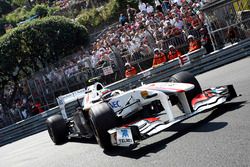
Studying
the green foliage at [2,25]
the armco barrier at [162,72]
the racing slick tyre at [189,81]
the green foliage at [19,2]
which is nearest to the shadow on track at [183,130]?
the racing slick tyre at [189,81]

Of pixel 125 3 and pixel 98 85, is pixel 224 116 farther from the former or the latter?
pixel 125 3

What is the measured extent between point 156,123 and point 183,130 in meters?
0.62

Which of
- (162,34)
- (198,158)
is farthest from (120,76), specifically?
(198,158)

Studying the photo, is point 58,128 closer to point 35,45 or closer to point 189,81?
point 189,81

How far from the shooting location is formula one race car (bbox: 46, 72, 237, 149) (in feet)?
24.7

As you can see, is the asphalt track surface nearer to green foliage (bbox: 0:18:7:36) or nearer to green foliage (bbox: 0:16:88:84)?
green foliage (bbox: 0:16:88:84)

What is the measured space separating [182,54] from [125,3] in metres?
11.1

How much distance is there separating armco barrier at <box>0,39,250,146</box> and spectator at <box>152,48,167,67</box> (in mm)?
360

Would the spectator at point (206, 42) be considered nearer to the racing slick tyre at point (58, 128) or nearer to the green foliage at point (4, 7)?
the racing slick tyre at point (58, 128)

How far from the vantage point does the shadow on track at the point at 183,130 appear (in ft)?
23.8

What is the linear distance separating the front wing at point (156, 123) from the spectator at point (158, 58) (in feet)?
33.0

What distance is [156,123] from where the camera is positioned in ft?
25.0

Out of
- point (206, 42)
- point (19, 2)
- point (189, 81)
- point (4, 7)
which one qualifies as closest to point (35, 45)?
point (206, 42)

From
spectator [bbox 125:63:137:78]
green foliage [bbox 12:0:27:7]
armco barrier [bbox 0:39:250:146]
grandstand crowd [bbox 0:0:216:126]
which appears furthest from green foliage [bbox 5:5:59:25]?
spectator [bbox 125:63:137:78]
